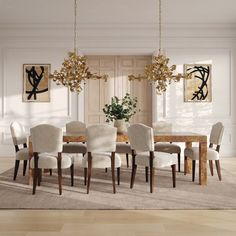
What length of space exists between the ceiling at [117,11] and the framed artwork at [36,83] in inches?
37.6

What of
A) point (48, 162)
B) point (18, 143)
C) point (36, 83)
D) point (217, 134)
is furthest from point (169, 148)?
point (36, 83)

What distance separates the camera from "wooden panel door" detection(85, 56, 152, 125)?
800cm

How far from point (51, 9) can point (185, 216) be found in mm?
4756

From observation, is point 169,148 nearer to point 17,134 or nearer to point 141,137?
point 141,137

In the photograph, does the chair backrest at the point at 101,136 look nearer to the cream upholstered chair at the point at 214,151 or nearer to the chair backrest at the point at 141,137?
the chair backrest at the point at 141,137

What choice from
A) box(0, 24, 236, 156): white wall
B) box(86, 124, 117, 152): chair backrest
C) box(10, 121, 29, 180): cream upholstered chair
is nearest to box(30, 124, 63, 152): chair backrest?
box(86, 124, 117, 152): chair backrest

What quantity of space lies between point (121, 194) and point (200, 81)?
4.28 meters

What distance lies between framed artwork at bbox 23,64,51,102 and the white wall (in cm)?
11

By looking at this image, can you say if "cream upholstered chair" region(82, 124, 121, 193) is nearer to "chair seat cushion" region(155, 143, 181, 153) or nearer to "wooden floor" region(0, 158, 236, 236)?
"wooden floor" region(0, 158, 236, 236)

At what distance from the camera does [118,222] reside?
309 cm

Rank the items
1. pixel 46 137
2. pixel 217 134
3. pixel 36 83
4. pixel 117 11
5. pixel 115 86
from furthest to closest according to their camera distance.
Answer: pixel 115 86
pixel 36 83
pixel 117 11
pixel 217 134
pixel 46 137

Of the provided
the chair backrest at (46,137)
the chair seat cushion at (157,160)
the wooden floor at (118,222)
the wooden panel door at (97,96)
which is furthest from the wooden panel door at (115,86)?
the wooden floor at (118,222)

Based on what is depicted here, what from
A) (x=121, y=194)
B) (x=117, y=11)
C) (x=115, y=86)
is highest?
(x=117, y=11)

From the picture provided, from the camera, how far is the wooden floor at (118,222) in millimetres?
2818
